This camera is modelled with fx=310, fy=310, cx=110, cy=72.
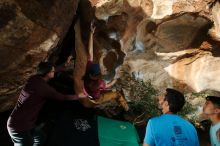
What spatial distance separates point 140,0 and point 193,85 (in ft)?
7.59

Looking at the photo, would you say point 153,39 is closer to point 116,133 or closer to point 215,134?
point 116,133

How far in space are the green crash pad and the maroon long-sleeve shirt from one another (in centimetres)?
210

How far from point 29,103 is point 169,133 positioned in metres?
2.08

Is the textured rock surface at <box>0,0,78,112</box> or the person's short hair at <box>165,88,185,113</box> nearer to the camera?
the person's short hair at <box>165,88,185,113</box>

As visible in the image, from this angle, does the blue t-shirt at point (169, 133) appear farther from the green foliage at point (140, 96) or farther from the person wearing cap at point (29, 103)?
the green foliage at point (140, 96)

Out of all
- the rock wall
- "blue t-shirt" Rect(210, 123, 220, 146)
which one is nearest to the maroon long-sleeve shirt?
"blue t-shirt" Rect(210, 123, 220, 146)

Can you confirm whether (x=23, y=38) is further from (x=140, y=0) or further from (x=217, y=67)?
(x=217, y=67)

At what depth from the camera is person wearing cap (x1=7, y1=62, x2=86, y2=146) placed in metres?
4.09

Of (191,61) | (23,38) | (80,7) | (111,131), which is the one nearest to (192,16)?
(191,61)

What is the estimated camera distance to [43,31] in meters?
5.13

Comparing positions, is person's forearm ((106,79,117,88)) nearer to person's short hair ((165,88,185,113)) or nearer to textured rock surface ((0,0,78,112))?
textured rock surface ((0,0,78,112))

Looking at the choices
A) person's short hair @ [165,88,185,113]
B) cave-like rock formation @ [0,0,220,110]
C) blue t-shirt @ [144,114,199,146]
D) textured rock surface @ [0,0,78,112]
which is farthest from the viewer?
cave-like rock formation @ [0,0,220,110]

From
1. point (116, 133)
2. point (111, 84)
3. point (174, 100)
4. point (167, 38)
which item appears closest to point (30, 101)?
point (174, 100)

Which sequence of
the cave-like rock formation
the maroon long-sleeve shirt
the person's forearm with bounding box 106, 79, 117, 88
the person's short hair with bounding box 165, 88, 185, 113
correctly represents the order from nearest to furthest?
1. the person's short hair with bounding box 165, 88, 185, 113
2. the maroon long-sleeve shirt
3. the cave-like rock formation
4. the person's forearm with bounding box 106, 79, 117, 88
